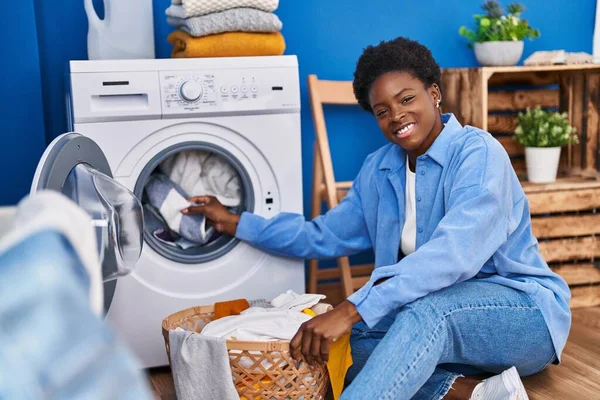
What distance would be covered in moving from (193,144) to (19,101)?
72cm

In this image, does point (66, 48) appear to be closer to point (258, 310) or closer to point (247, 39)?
point (247, 39)

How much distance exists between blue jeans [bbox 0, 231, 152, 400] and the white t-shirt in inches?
55.2

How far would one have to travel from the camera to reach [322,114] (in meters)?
2.68

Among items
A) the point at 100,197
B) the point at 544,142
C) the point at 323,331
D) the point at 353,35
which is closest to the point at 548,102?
the point at 544,142

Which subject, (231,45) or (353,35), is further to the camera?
(353,35)

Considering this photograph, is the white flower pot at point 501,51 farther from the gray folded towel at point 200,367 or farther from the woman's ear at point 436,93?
the gray folded towel at point 200,367

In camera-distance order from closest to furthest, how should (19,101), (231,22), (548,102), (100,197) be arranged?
(100,197) → (231,22) → (19,101) → (548,102)

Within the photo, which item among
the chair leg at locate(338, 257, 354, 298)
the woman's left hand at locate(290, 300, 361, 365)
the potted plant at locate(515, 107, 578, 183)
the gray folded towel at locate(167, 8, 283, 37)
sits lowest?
the chair leg at locate(338, 257, 354, 298)

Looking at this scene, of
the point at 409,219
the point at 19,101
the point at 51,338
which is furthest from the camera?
the point at 19,101

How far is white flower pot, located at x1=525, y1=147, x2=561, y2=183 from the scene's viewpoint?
2715 mm

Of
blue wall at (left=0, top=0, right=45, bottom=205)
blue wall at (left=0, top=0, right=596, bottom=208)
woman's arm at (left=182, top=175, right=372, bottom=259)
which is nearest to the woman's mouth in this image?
woman's arm at (left=182, top=175, right=372, bottom=259)

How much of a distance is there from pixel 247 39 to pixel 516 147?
1295 millimetres

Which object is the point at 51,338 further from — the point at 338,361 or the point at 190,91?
the point at 190,91

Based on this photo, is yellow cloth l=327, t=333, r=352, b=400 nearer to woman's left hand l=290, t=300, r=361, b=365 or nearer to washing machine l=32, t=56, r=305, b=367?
woman's left hand l=290, t=300, r=361, b=365
